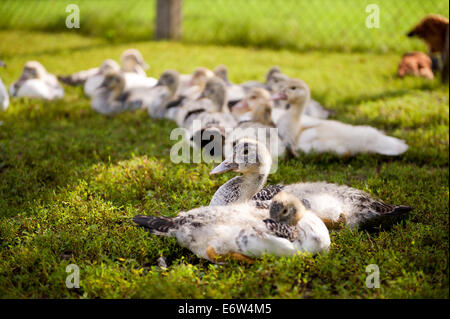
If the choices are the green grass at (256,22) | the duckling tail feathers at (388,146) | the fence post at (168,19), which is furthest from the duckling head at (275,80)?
the fence post at (168,19)

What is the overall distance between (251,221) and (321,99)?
472 cm

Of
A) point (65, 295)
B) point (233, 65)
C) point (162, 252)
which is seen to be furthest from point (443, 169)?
point (233, 65)

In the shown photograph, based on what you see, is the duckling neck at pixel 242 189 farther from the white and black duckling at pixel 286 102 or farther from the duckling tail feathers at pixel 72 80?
the duckling tail feathers at pixel 72 80

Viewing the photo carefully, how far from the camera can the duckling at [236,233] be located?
304 cm

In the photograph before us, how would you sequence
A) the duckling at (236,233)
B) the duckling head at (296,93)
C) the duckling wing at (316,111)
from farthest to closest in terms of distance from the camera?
the duckling wing at (316,111) < the duckling head at (296,93) < the duckling at (236,233)

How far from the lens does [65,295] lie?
2926mm

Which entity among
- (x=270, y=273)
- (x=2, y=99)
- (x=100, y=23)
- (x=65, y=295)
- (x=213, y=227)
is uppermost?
(x=100, y=23)

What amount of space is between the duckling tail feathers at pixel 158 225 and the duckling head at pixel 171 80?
4.03 metres

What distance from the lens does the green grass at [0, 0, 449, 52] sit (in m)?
11.0

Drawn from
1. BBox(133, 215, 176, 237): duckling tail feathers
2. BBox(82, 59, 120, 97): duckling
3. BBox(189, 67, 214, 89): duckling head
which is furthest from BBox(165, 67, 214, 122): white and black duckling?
BBox(133, 215, 176, 237): duckling tail feathers

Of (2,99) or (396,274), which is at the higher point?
(2,99)
